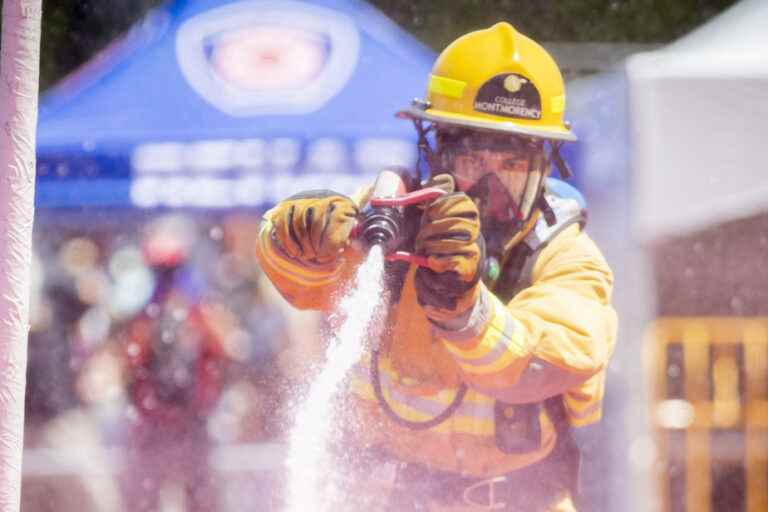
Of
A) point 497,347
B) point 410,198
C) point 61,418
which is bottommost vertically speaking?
point 61,418

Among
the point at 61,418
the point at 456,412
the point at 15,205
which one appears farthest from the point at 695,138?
the point at 61,418

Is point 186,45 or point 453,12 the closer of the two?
point 186,45

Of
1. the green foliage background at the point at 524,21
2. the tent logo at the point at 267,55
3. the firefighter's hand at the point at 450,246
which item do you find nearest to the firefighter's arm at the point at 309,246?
the firefighter's hand at the point at 450,246

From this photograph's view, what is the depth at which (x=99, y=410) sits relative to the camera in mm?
5695

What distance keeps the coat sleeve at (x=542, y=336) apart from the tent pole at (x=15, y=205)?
2.85ft

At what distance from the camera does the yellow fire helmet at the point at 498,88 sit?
272cm

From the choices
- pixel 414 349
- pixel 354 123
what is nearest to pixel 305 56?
pixel 354 123

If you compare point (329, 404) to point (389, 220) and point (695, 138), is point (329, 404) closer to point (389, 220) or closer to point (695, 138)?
point (389, 220)

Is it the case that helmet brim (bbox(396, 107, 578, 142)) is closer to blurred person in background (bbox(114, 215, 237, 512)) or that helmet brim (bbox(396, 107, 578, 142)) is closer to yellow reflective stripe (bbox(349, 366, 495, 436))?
yellow reflective stripe (bbox(349, 366, 495, 436))

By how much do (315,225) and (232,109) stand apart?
10.1 feet

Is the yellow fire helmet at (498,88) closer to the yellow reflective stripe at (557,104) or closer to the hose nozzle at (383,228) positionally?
the yellow reflective stripe at (557,104)

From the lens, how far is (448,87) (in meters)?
2.79

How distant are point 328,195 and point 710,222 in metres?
2.11

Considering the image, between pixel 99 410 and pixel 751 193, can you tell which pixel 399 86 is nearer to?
pixel 751 193
